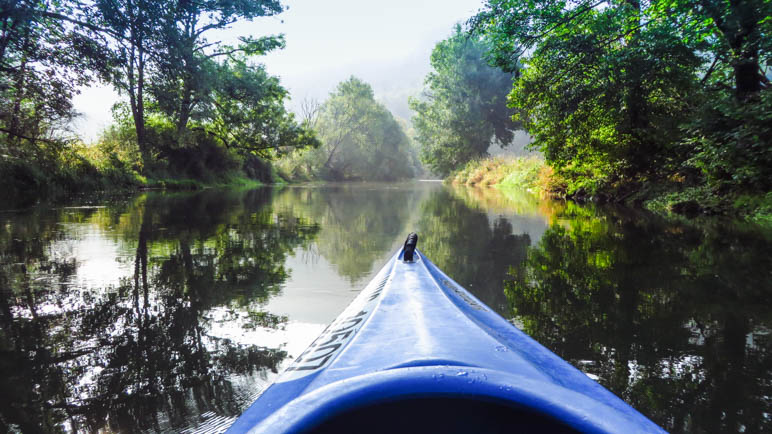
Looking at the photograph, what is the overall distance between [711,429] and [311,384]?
1501 millimetres

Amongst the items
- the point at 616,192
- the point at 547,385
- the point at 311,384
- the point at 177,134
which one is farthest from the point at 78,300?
the point at 177,134

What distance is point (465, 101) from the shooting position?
29.5 m

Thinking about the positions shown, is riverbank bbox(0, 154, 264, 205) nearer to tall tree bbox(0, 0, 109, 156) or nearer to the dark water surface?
tall tree bbox(0, 0, 109, 156)

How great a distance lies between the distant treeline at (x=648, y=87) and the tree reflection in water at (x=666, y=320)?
6.87 feet

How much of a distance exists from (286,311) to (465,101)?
29.0 metres

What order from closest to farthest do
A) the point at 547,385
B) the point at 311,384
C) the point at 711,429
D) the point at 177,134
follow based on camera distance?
the point at 547,385 → the point at 311,384 → the point at 711,429 → the point at 177,134

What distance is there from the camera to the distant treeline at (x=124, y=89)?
27.1 feet

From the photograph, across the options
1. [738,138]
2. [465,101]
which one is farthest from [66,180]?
[465,101]

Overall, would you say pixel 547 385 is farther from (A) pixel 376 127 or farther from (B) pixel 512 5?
(A) pixel 376 127

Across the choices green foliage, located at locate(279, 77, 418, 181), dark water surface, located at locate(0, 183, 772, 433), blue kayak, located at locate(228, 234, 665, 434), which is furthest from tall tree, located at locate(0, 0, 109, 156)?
green foliage, located at locate(279, 77, 418, 181)

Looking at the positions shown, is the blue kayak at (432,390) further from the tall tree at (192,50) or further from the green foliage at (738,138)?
the tall tree at (192,50)

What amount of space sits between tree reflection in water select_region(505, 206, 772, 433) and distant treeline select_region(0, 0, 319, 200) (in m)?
9.68

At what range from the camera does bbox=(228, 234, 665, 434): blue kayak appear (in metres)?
0.73

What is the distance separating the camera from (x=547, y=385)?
0.80 metres
